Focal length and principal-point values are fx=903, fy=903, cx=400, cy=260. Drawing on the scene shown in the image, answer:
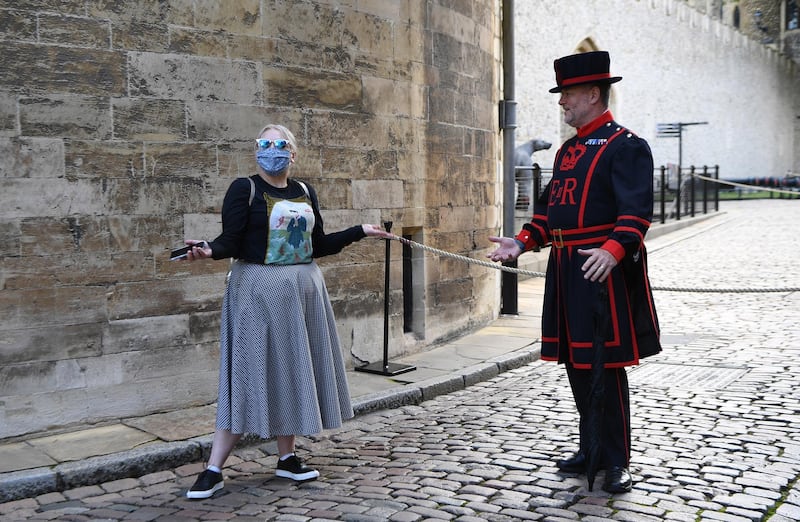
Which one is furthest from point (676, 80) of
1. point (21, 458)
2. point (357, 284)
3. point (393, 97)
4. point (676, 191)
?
point (21, 458)

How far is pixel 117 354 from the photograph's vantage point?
19.0 ft

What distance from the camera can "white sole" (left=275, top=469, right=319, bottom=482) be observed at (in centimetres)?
471

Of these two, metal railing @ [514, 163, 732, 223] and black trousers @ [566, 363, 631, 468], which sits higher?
metal railing @ [514, 163, 732, 223]

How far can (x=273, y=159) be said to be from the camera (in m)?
4.56

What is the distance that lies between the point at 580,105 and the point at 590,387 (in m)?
1.41

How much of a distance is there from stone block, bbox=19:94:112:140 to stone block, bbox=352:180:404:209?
7.32ft

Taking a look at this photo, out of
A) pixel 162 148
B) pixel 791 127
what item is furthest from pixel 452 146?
pixel 791 127

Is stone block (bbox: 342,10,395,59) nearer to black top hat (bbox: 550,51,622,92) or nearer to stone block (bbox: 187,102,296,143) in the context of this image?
stone block (bbox: 187,102,296,143)

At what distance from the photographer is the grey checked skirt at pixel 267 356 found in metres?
4.50

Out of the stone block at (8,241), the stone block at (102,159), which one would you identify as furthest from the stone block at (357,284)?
the stone block at (8,241)

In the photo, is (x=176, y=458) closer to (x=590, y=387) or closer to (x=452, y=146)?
(x=590, y=387)

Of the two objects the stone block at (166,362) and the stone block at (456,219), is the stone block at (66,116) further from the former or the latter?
the stone block at (456,219)

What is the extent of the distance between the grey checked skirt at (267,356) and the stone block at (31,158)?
1653mm

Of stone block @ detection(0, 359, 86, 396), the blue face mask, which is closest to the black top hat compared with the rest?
the blue face mask
